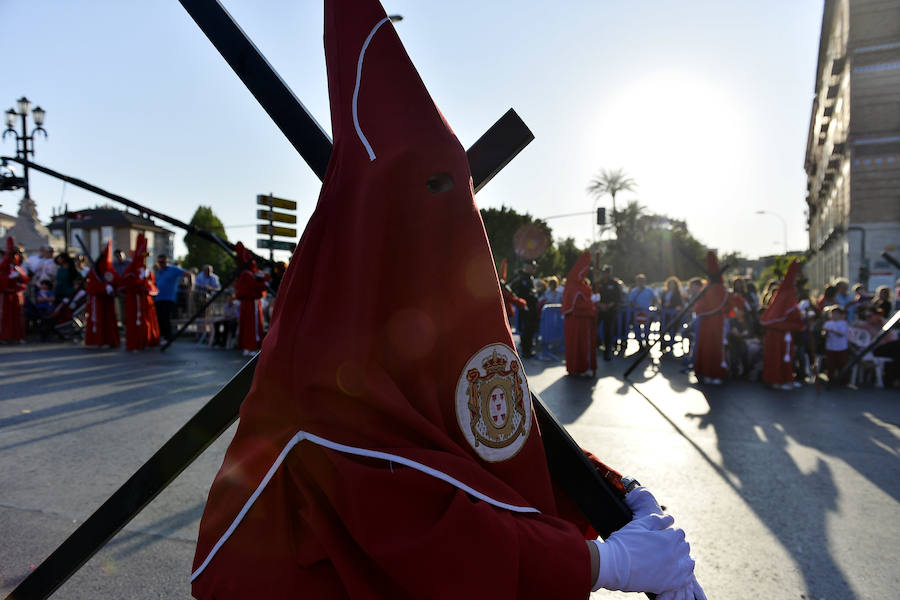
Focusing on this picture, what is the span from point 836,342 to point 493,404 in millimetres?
10918

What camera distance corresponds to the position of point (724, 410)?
23.9ft

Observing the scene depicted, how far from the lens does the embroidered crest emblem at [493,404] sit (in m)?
1.06

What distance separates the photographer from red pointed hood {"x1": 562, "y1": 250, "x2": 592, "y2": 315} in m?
10.7

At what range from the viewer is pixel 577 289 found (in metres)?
10.8

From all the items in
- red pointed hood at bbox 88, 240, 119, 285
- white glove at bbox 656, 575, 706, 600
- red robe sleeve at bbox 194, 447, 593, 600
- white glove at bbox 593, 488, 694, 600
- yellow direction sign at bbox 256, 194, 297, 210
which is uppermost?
yellow direction sign at bbox 256, 194, 297, 210

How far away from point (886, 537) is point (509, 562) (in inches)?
147

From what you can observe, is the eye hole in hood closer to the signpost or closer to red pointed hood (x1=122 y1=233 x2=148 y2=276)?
the signpost

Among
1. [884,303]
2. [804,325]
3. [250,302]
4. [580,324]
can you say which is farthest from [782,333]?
[250,302]

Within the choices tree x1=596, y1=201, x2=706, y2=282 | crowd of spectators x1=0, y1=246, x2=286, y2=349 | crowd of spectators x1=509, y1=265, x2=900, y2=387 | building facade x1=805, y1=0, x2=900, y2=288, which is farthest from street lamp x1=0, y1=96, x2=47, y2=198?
tree x1=596, y1=201, x2=706, y2=282

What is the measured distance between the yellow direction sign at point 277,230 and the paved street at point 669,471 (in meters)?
2.60

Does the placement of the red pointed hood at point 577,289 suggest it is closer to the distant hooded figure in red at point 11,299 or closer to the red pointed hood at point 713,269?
A: the red pointed hood at point 713,269

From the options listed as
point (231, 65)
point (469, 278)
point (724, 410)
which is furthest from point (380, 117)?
point (724, 410)

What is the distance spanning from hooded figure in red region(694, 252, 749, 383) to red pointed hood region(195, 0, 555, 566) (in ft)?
31.3

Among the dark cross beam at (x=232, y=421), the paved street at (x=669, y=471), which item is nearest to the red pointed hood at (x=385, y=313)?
the dark cross beam at (x=232, y=421)
